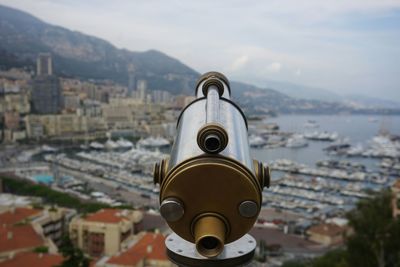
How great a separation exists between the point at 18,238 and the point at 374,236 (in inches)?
320

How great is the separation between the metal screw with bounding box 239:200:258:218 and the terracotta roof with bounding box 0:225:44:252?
36.0 feet

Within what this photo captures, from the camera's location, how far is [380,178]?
3269 cm

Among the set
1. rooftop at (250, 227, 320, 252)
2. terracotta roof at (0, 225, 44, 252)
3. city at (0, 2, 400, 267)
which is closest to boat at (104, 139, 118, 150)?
city at (0, 2, 400, 267)

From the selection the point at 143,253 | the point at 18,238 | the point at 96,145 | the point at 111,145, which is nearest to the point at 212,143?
the point at 143,253

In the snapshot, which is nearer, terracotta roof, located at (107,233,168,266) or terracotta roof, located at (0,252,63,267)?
terracotta roof, located at (0,252,63,267)

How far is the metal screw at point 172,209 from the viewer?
3.75 ft

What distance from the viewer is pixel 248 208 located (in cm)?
115

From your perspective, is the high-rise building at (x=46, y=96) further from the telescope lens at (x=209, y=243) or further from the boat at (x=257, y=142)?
the telescope lens at (x=209, y=243)

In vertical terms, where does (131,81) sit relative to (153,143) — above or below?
above

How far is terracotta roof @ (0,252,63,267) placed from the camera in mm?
9711

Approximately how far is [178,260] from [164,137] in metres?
54.5

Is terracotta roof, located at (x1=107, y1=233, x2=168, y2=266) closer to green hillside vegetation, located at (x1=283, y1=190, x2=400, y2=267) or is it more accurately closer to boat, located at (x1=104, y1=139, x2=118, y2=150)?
green hillside vegetation, located at (x1=283, y1=190, x2=400, y2=267)

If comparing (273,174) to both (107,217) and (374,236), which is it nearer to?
(107,217)

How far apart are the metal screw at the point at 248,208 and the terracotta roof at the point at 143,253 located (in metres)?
9.37
